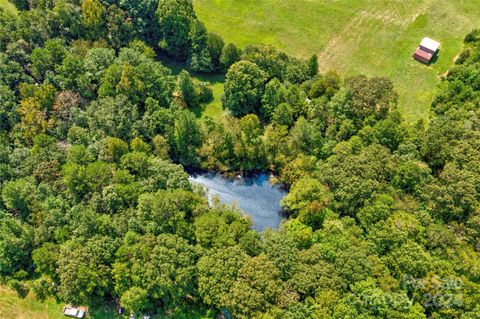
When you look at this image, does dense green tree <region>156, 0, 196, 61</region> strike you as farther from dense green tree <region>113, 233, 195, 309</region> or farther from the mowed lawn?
dense green tree <region>113, 233, 195, 309</region>

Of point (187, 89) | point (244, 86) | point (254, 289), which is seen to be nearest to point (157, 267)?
point (254, 289)

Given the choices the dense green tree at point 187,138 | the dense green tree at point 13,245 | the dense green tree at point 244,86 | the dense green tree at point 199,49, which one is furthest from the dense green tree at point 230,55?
the dense green tree at point 13,245

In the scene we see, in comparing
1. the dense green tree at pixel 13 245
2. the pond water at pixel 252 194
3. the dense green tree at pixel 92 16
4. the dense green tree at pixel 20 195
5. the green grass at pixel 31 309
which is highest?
the dense green tree at pixel 92 16

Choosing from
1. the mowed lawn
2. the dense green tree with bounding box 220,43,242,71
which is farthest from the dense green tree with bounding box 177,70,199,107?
the mowed lawn

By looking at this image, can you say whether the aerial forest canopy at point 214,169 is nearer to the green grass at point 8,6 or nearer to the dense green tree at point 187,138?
the dense green tree at point 187,138

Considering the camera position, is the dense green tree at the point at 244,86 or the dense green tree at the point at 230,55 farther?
the dense green tree at the point at 230,55

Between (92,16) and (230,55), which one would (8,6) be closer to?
(92,16)

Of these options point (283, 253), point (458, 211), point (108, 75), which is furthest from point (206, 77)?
point (458, 211)

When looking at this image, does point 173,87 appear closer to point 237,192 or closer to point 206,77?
point 206,77
